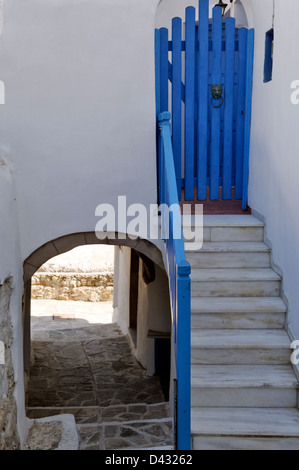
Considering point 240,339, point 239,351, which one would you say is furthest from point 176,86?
point 239,351

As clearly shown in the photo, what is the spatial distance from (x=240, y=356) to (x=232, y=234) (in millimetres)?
1475

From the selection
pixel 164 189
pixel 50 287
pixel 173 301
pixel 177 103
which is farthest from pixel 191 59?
pixel 50 287

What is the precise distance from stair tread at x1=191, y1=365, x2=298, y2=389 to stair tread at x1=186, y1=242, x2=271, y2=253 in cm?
124

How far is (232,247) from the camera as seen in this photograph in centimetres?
540

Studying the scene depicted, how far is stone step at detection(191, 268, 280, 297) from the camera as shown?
16.6 feet

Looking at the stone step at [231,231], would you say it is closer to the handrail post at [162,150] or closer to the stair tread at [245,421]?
the handrail post at [162,150]

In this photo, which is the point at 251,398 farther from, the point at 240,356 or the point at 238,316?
the point at 238,316

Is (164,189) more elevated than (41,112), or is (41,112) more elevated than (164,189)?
(41,112)

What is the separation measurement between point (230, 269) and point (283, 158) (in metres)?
1.17

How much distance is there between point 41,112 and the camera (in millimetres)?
5797
